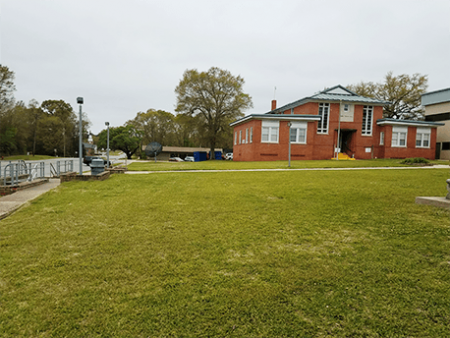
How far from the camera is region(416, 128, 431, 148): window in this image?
32750mm

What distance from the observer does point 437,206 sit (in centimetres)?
613

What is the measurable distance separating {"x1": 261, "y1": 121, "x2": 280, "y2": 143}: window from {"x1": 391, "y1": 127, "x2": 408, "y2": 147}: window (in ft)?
45.0

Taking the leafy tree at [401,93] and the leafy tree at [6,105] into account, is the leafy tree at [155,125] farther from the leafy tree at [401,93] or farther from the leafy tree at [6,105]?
the leafy tree at [401,93]

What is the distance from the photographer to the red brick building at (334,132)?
100 ft

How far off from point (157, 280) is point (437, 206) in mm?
6104

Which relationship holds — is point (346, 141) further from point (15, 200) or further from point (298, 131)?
point (15, 200)

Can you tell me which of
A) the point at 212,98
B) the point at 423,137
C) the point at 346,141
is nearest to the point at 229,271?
the point at 346,141

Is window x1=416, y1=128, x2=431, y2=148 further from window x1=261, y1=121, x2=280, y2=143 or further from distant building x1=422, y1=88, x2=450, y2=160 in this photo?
window x1=261, y1=121, x2=280, y2=143

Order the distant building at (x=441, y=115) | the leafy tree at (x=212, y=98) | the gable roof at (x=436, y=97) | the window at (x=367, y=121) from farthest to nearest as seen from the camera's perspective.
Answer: the leafy tree at (x=212, y=98)
the gable roof at (x=436, y=97)
the distant building at (x=441, y=115)
the window at (x=367, y=121)

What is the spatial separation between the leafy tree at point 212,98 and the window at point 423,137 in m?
23.5

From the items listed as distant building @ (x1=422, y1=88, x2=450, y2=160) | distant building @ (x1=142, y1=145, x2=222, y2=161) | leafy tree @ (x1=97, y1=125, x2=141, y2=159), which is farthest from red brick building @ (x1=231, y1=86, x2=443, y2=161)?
leafy tree @ (x1=97, y1=125, x2=141, y2=159)

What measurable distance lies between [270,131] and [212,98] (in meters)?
17.2

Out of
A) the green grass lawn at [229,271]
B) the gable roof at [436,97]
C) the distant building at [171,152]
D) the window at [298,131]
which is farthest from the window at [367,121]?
the distant building at [171,152]

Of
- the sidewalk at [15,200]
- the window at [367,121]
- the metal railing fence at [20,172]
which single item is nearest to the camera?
the sidewalk at [15,200]
